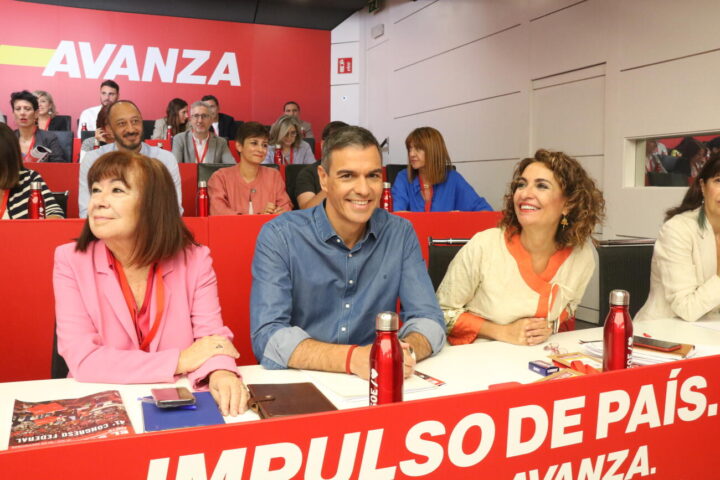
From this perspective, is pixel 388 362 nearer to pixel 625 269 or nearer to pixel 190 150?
pixel 625 269

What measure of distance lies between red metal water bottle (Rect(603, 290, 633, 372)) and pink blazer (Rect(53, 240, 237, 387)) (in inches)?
33.8

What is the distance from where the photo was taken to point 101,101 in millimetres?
8531

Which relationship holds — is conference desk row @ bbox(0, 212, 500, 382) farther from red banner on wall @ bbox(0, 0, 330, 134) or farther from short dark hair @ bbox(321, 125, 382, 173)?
red banner on wall @ bbox(0, 0, 330, 134)

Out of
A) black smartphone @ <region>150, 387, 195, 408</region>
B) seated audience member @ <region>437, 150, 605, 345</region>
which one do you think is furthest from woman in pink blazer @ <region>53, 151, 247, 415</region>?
seated audience member @ <region>437, 150, 605, 345</region>

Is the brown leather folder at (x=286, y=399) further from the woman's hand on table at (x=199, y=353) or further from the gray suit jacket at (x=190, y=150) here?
the gray suit jacket at (x=190, y=150)

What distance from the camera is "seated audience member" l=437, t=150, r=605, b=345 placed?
2115 mm

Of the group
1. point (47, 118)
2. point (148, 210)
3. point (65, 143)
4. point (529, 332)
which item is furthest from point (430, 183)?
point (47, 118)

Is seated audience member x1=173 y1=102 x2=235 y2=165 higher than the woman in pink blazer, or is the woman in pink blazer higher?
seated audience member x1=173 y1=102 x2=235 y2=165

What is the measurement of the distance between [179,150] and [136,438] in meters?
5.65

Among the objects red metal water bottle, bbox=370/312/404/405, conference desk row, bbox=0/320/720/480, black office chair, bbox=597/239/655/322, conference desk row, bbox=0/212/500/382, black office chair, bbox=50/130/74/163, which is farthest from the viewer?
black office chair, bbox=50/130/74/163

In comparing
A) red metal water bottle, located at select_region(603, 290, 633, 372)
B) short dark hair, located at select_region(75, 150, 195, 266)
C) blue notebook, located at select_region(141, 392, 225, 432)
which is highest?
short dark hair, located at select_region(75, 150, 195, 266)

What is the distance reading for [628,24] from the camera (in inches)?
182

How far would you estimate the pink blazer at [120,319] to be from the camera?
1479 millimetres

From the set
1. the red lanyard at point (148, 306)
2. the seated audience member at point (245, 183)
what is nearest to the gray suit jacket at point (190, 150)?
the seated audience member at point (245, 183)
